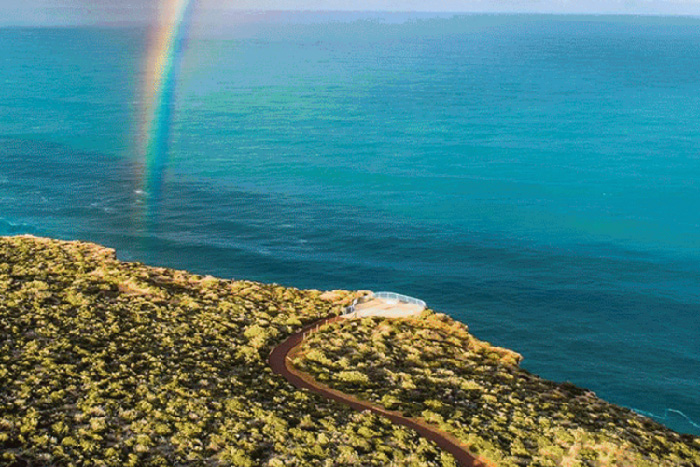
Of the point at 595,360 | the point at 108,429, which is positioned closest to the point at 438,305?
the point at 595,360

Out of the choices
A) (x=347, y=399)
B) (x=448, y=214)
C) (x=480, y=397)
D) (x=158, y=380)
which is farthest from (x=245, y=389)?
(x=448, y=214)

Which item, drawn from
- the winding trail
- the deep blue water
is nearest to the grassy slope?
the winding trail

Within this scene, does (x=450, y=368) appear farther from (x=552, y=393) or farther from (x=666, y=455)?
(x=666, y=455)

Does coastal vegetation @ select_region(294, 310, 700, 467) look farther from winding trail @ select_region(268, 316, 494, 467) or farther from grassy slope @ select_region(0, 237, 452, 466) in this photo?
grassy slope @ select_region(0, 237, 452, 466)

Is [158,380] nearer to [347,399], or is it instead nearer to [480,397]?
[347,399]

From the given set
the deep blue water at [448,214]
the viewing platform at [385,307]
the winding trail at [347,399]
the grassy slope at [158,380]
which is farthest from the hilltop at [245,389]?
the deep blue water at [448,214]
